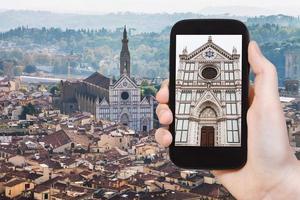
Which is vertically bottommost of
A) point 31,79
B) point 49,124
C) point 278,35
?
point 49,124

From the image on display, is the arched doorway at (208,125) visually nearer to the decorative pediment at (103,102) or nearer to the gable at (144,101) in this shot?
the gable at (144,101)

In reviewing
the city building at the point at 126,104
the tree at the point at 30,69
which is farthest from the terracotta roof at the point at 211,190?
the tree at the point at 30,69

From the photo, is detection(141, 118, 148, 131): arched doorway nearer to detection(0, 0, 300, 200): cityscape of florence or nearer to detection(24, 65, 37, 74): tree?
detection(0, 0, 300, 200): cityscape of florence

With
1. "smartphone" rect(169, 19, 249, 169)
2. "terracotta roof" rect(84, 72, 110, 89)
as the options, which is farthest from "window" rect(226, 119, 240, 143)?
"terracotta roof" rect(84, 72, 110, 89)

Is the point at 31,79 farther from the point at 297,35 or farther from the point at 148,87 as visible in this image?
the point at 297,35

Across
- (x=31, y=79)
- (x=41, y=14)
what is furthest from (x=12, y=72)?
(x=41, y=14)

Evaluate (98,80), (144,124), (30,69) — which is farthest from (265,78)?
(30,69)

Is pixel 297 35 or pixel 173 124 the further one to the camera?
pixel 297 35
